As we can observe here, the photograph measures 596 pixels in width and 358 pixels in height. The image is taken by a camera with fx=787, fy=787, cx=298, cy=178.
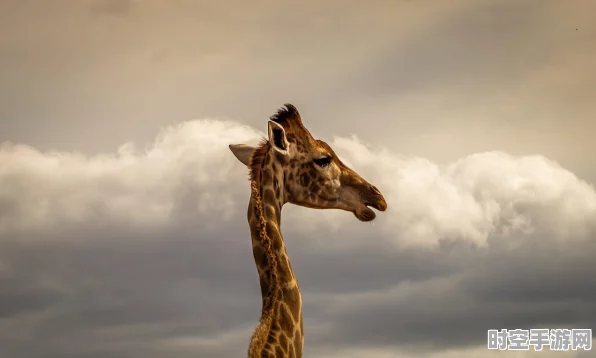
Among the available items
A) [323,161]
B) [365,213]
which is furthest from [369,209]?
[323,161]

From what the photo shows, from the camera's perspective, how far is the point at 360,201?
52.2 ft

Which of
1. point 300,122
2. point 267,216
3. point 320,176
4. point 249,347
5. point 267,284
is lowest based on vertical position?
point 249,347

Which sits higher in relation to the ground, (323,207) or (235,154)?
(235,154)

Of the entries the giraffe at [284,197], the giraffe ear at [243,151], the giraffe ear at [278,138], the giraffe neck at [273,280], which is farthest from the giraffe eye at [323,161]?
the giraffe ear at [243,151]

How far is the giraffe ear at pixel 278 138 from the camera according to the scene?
14625 millimetres

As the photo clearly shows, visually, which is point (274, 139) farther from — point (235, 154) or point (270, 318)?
point (270, 318)

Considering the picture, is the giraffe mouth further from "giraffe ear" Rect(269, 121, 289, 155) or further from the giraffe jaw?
"giraffe ear" Rect(269, 121, 289, 155)

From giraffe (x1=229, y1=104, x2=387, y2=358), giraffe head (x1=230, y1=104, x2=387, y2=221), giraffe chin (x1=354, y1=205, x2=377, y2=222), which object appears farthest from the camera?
giraffe chin (x1=354, y1=205, x2=377, y2=222)

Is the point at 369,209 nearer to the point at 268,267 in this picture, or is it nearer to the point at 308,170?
the point at 308,170

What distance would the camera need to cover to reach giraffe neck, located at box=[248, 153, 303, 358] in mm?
13977

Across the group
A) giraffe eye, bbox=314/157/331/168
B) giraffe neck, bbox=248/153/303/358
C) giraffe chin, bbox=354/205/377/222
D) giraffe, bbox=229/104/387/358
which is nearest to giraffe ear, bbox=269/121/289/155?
giraffe, bbox=229/104/387/358

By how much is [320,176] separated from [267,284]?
8.31 feet

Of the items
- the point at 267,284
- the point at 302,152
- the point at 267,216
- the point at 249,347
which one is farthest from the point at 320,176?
the point at 249,347

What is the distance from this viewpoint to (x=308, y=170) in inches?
612
